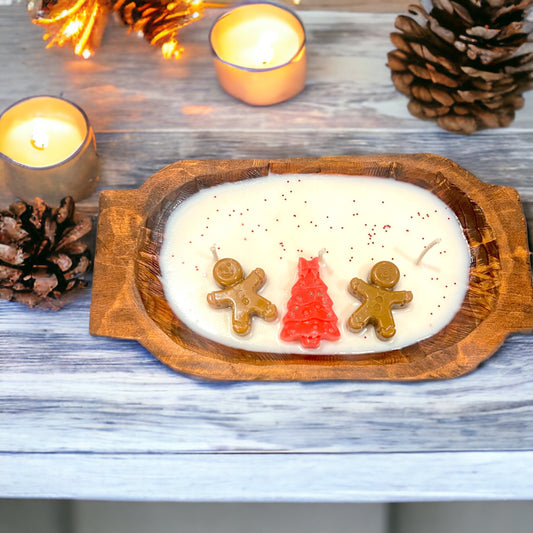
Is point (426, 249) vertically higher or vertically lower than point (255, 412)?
higher

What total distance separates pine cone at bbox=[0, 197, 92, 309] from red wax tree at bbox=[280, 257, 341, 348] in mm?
256

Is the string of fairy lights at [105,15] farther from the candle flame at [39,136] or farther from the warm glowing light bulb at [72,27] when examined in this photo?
the candle flame at [39,136]

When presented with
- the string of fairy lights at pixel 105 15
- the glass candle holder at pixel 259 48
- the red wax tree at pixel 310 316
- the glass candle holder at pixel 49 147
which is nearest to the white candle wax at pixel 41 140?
the glass candle holder at pixel 49 147

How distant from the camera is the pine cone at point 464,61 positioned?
2.62 feet

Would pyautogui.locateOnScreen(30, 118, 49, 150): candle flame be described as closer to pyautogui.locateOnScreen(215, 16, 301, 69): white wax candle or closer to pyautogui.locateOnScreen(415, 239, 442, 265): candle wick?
pyautogui.locateOnScreen(215, 16, 301, 69): white wax candle

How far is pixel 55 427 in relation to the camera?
727mm

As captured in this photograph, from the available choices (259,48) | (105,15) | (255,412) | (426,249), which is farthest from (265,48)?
(255,412)

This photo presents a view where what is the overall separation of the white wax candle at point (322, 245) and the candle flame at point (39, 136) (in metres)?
0.19

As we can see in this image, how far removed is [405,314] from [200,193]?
0.30 m

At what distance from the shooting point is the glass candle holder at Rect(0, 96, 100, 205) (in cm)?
80

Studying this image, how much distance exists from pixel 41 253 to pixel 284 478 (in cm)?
38

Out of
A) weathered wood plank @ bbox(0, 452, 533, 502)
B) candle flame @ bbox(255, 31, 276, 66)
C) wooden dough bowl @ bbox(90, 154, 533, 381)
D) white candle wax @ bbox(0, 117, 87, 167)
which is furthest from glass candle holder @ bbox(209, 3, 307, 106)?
weathered wood plank @ bbox(0, 452, 533, 502)

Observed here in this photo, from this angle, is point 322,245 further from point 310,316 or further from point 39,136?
point 39,136

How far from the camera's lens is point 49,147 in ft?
2.76
